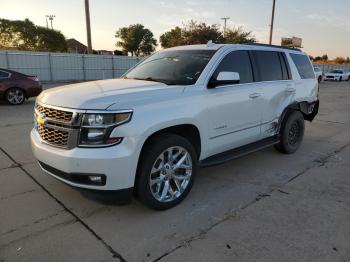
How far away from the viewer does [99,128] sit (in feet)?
10.5

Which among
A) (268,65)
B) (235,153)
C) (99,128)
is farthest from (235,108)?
(99,128)

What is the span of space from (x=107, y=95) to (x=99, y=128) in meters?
0.40

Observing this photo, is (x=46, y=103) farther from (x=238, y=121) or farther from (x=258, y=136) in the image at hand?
(x=258, y=136)

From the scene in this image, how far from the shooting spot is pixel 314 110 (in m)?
6.82

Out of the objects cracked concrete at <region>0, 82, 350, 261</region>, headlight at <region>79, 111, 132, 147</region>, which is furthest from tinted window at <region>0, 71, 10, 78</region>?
headlight at <region>79, 111, 132, 147</region>

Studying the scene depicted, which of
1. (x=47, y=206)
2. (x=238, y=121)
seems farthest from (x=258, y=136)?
(x=47, y=206)

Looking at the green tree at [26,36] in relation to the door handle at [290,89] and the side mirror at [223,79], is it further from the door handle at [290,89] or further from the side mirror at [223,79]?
the side mirror at [223,79]

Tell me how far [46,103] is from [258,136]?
3081 mm

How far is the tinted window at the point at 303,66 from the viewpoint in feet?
20.1

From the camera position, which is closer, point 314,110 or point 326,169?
point 326,169

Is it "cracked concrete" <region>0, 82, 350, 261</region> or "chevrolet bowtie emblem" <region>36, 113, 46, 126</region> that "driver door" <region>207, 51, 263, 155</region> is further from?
"chevrolet bowtie emblem" <region>36, 113, 46, 126</region>

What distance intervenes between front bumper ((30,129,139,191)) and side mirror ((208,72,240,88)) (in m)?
1.39

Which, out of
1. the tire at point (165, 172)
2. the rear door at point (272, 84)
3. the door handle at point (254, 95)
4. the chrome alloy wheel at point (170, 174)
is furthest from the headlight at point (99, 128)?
the rear door at point (272, 84)

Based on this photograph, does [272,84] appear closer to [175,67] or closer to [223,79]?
[223,79]
